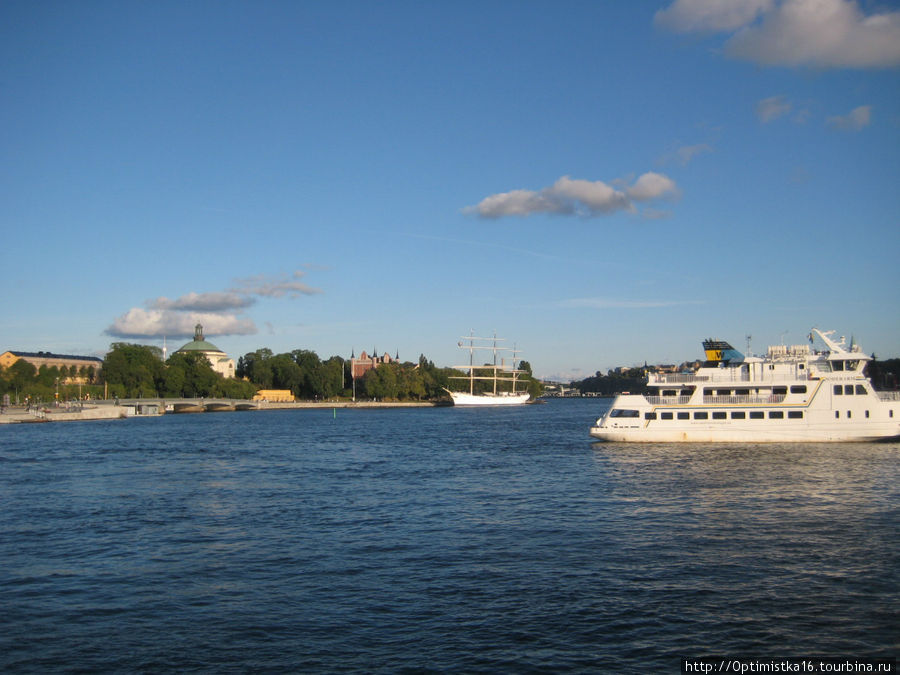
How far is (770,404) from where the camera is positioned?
2327 inches

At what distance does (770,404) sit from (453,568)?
43.8 m

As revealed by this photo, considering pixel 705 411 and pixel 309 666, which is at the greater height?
pixel 705 411

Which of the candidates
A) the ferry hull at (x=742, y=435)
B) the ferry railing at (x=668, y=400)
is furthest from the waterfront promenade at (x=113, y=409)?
the ferry railing at (x=668, y=400)

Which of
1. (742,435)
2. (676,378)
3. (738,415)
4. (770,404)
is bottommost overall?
(742,435)

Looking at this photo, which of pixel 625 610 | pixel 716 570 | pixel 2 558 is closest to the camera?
pixel 625 610

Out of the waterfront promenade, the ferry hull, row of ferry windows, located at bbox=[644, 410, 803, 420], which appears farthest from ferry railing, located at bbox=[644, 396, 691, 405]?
the waterfront promenade

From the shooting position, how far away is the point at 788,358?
60094 mm

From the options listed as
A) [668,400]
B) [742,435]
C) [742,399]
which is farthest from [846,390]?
[668,400]

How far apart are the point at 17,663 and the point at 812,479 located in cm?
3891

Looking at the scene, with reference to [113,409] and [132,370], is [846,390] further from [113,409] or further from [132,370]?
[132,370]

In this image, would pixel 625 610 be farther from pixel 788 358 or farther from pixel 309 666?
pixel 788 358

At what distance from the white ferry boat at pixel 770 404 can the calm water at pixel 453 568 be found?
9.63 meters

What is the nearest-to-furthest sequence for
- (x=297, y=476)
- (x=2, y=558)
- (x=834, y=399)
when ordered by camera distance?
1. (x=2, y=558)
2. (x=297, y=476)
3. (x=834, y=399)

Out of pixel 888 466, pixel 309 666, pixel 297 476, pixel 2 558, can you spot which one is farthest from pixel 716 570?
pixel 297 476
